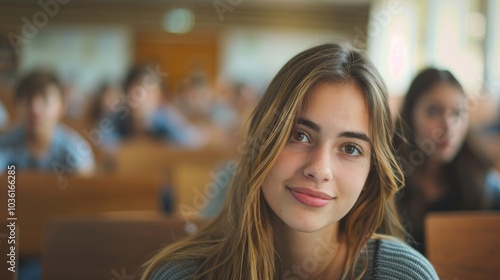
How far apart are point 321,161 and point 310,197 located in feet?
0.24

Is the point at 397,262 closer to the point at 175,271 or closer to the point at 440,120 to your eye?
the point at 175,271

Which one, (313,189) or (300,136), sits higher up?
(300,136)

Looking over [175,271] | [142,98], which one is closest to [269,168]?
[175,271]

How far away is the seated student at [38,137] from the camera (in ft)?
8.61

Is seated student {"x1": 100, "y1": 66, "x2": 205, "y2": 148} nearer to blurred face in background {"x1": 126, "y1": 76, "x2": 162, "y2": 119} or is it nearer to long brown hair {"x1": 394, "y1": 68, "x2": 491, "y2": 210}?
blurred face in background {"x1": 126, "y1": 76, "x2": 162, "y2": 119}

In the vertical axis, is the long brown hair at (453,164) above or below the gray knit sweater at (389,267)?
above

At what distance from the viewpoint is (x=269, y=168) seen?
1.08 m

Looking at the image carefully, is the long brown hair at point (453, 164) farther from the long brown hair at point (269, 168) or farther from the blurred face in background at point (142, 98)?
the blurred face in background at point (142, 98)

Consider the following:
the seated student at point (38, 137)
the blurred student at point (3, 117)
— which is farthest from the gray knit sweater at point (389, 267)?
the blurred student at point (3, 117)

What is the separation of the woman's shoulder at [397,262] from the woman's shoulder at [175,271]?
391 mm

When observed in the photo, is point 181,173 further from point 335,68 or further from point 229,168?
point 335,68

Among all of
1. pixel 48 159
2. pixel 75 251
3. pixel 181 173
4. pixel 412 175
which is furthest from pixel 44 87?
pixel 412 175

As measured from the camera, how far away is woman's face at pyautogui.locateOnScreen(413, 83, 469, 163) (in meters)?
1.94

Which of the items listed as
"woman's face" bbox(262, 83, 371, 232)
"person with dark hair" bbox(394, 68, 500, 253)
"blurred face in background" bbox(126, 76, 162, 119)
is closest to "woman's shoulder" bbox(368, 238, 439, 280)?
"woman's face" bbox(262, 83, 371, 232)
